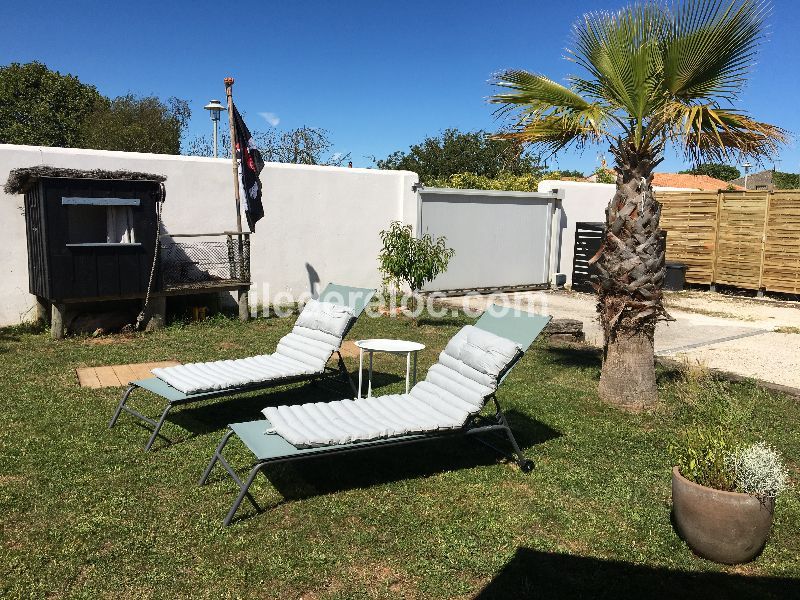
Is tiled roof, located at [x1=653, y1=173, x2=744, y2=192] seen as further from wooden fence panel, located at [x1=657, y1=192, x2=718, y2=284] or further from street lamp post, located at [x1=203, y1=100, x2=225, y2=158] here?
street lamp post, located at [x1=203, y1=100, x2=225, y2=158]

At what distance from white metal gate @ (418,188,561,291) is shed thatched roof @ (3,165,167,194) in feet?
21.9

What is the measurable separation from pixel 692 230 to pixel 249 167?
11.8 metres

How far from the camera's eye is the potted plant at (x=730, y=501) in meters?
3.39

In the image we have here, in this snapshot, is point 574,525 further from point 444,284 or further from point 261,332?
point 444,284

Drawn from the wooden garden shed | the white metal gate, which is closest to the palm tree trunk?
the wooden garden shed

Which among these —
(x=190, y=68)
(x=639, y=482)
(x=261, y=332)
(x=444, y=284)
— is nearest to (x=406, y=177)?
(x=444, y=284)

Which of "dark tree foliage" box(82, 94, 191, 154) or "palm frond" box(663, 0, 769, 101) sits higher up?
"dark tree foliage" box(82, 94, 191, 154)

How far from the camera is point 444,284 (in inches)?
581

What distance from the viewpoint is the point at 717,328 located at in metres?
11.1

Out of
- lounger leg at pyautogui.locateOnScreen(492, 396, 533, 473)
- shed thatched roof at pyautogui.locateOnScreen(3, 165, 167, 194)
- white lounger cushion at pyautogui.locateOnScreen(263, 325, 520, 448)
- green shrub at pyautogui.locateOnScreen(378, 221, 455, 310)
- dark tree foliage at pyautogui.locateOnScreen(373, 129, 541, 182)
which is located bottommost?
lounger leg at pyautogui.locateOnScreen(492, 396, 533, 473)

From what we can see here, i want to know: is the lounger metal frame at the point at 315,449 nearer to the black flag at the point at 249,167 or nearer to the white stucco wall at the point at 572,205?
the black flag at the point at 249,167

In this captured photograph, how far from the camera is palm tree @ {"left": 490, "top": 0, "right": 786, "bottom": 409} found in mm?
5559

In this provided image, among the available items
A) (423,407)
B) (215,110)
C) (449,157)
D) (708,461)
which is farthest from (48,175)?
(449,157)

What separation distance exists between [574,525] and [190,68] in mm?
37727
